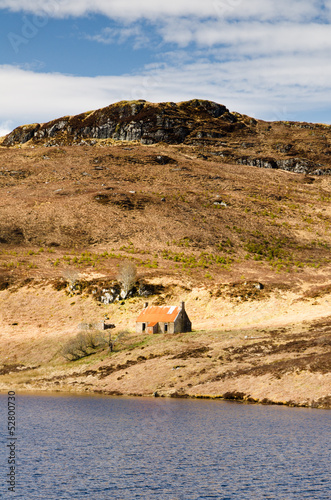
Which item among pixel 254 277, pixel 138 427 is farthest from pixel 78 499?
pixel 254 277

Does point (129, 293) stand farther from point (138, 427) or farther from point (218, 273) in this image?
point (138, 427)

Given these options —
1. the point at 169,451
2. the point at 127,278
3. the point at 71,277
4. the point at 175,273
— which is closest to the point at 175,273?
the point at 175,273

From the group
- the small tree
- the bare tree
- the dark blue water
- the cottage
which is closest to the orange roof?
the cottage

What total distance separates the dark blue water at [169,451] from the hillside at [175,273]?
32.7 ft

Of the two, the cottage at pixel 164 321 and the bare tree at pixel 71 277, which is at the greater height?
the bare tree at pixel 71 277

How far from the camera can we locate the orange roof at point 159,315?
86.4 m

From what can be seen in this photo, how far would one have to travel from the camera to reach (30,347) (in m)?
87.5

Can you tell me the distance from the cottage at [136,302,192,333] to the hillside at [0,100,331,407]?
2.84m

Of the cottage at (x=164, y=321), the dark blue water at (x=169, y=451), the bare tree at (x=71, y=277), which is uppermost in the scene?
the bare tree at (x=71, y=277)

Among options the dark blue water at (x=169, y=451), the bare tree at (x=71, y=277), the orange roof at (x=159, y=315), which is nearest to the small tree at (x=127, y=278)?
the bare tree at (x=71, y=277)

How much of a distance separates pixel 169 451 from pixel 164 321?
46.4m

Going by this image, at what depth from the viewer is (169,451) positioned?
4012 centimetres

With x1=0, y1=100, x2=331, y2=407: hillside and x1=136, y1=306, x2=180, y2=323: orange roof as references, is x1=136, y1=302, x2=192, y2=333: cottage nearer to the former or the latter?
x1=136, y1=306, x2=180, y2=323: orange roof

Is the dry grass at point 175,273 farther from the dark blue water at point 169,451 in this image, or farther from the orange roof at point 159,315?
the dark blue water at point 169,451
